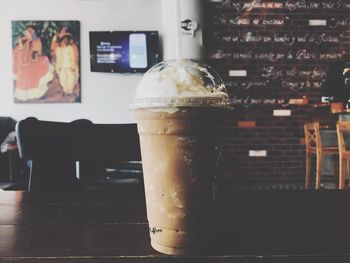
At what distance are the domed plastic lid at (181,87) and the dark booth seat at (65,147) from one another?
44.5 inches

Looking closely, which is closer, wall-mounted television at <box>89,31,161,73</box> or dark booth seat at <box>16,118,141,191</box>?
dark booth seat at <box>16,118,141,191</box>

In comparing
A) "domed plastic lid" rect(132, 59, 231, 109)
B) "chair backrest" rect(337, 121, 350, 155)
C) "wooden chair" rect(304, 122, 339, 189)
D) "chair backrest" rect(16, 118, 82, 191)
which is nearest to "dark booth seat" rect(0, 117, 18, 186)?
"chair backrest" rect(16, 118, 82, 191)

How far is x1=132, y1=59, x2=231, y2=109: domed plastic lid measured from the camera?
0.57 metres

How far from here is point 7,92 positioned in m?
6.05

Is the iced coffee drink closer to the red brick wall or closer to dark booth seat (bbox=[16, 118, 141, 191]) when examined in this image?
dark booth seat (bbox=[16, 118, 141, 191])

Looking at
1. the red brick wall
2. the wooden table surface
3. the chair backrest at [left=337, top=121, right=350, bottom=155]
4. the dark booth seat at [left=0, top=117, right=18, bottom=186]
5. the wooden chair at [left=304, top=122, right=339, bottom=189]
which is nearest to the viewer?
the wooden table surface

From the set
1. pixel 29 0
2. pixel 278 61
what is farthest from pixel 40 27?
pixel 278 61

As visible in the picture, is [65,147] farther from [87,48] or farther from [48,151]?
[87,48]

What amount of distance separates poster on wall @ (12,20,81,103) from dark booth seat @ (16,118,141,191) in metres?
4.45

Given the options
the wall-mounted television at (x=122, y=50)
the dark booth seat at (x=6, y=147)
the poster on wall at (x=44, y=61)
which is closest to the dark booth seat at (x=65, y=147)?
the dark booth seat at (x=6, y=147)

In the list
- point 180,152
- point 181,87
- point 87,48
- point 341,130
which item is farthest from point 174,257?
point 87,48

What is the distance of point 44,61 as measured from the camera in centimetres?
597

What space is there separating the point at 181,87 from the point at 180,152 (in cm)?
10

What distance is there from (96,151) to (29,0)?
5180 mm
